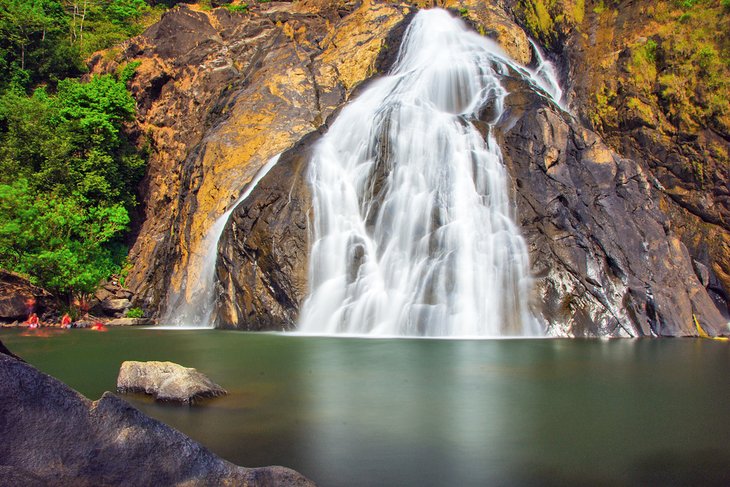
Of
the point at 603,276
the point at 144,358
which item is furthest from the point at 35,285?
the point at 603,276

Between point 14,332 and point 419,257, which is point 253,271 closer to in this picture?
point 419,257

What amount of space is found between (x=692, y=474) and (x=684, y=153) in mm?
20028

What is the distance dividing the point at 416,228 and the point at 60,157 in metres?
18.7

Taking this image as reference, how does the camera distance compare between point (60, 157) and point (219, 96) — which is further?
point (219, 96)

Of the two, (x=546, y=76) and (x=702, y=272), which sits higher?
(x=546, y=76)

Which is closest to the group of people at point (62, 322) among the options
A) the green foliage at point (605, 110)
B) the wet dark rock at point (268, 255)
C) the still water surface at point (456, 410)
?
the wet dark rock at point (268, 255)

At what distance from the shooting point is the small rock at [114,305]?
2377cm

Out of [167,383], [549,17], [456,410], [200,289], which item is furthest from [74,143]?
[456,410]

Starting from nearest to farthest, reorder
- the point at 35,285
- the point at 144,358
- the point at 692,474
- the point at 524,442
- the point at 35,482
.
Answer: the point at 35,482, the point at 692,474, the point at 524,442, the point at 144,358, the point at 35,285

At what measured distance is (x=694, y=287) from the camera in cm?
1725

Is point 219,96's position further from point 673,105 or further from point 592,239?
point 673,105

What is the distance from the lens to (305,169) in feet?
66.2

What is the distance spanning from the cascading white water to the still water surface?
3.13 metres

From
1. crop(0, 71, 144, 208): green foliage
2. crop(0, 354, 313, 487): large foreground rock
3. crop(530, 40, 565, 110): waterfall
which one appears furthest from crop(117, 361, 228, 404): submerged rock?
crop(530, 40, 565, 110): waterfall
